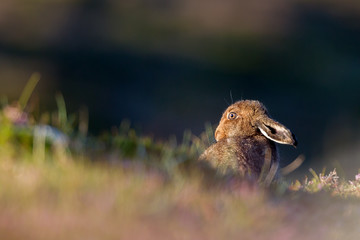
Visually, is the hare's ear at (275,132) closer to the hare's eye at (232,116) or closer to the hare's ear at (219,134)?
the hare's eye at (232,116)

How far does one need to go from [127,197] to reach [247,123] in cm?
402

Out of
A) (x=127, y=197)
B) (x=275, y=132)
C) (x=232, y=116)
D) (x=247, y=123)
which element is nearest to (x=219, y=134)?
(x=232, y=116)

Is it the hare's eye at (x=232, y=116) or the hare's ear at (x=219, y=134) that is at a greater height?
the hare's eye at (x=232, y=116)

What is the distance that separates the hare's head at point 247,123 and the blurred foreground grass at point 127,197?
153 cm

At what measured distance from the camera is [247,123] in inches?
317

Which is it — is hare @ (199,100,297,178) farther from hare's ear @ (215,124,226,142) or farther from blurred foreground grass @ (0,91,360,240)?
blurred foreground grass @ (0,91,360,240)

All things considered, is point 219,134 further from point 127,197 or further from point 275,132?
point 127,197

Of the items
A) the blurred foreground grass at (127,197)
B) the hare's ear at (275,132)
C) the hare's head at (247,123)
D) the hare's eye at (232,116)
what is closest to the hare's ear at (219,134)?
the hare's head at (247,123)

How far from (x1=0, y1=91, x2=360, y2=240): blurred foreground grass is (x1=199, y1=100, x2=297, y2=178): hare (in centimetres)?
80

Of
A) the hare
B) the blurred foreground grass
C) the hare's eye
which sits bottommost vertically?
the blurred foreground grass

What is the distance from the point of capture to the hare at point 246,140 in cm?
695

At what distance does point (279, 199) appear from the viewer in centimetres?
535

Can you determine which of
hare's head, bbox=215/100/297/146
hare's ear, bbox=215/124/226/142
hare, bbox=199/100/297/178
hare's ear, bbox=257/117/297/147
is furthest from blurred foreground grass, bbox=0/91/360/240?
hare's ear, bbox=215/124/226/142

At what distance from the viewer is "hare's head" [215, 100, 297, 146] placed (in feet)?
25.2
